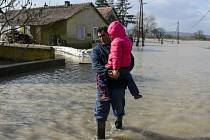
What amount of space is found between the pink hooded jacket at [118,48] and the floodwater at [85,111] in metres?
1.17

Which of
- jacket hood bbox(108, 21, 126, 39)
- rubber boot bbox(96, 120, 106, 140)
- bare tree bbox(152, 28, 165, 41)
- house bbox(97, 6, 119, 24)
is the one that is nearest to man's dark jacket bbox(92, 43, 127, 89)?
jacket hood bbox(108, 21, 126, 39)

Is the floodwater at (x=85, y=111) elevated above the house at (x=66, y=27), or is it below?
below

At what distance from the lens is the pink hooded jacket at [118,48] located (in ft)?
20.1

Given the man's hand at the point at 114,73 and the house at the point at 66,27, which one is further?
the house at the point at 66,27

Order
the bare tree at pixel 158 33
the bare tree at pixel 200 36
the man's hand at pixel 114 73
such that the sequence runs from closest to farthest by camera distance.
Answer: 1. the man's hand at pixel 114 73
2. the bare tree at pixel 158 33
3. the bare tree at pixel 200 36

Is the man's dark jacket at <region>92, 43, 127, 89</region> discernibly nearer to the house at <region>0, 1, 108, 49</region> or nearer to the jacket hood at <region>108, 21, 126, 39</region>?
the jacket hood at <region>108, 21, 126, 39</region>

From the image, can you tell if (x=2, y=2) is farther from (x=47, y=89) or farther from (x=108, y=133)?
(x=108, y=133)

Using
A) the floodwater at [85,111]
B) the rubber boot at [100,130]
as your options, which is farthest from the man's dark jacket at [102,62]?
the floodwater at [85,111]

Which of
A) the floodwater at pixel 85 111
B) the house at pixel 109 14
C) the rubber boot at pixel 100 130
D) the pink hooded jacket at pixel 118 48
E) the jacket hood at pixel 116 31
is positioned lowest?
the floodwater at pixel 85 111

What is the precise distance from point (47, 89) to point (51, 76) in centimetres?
325

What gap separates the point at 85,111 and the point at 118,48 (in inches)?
109

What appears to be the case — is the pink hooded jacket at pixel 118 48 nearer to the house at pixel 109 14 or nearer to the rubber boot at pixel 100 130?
the rubber boot at pixel 100 130

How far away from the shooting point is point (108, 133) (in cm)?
682

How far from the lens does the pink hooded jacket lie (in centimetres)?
613
